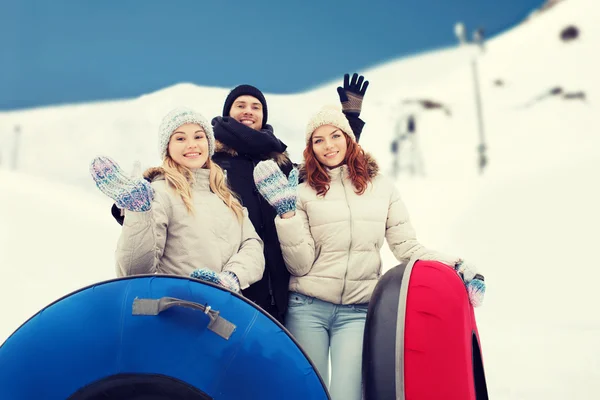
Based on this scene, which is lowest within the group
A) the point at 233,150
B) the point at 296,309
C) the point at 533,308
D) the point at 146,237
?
the point at 533,308

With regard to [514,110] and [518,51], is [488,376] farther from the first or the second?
[518,51]

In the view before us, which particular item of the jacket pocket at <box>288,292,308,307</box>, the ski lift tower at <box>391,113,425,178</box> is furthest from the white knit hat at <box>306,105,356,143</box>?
the ski lift tower at <box>391,113,425,178</box>

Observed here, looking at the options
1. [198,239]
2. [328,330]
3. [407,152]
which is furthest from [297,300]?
[407,152]

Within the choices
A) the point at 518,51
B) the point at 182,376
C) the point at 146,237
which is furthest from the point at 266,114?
the point at 518,51

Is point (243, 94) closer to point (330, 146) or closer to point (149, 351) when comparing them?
point (330, 146)

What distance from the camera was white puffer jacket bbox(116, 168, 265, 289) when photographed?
1.74 meters

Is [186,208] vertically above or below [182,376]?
above

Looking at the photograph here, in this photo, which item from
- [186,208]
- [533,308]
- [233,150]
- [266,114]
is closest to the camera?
[186,208]

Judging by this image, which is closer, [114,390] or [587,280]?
[114,390]

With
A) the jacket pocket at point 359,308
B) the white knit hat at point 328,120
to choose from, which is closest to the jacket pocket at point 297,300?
the jacket pocket at point 359,308

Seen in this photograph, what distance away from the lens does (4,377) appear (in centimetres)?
121

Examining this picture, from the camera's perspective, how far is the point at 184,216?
71.4 inches

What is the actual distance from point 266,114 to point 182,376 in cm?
155

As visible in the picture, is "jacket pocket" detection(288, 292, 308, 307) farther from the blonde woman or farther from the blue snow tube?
the blue snow tube
